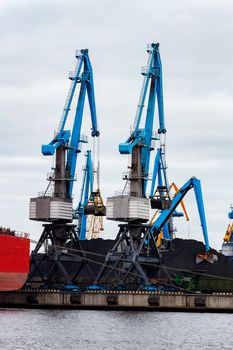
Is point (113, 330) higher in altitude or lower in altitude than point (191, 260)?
lower

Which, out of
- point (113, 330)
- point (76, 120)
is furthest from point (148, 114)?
point (113, 330)

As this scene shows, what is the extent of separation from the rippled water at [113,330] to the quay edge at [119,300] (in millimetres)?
2451

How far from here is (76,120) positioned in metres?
120

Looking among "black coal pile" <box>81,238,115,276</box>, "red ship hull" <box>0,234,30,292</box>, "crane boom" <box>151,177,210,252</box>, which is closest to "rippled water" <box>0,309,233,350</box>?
"red ship hull" <box>0,234,30,292</box>

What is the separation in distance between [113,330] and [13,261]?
2425cm

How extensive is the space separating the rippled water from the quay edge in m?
2.45

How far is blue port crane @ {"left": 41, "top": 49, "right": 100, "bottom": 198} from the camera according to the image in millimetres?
116438

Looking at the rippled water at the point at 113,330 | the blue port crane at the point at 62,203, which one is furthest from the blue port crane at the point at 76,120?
the rippled water at the point at 113,330

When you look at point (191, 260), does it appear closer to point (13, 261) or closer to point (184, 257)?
point (184, 257)

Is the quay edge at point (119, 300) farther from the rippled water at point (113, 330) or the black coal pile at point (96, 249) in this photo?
the black coal pile at point (96, 249)

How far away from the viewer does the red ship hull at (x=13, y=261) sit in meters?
104

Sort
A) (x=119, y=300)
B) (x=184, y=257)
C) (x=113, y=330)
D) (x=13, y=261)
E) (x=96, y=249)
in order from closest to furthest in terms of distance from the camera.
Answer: (x=113, y=330)
(x=13, y=261)
(x=119, y=300)
(x=184, y=257)
(x=96, y=249)

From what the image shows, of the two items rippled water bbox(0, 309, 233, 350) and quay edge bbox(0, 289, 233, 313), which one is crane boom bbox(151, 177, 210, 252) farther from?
rippled water bbox(0, 309, 233, 350)

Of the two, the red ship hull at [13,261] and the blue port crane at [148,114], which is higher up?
the blue port crane at [148,114]
